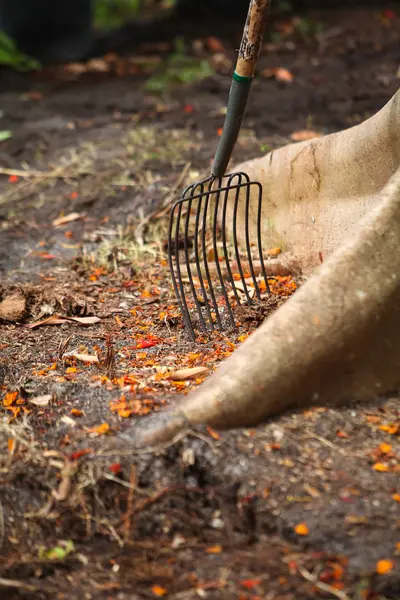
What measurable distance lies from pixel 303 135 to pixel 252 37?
232 centimetres

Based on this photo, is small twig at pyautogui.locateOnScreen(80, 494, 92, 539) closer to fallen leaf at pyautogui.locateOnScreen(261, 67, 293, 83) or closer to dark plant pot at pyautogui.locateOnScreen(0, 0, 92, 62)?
fallen leaf at pyautogui.locateOnScreen(261, 67, 293, 83)

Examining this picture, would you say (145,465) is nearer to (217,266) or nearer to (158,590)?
(158,590)

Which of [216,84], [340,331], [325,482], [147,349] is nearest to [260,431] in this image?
[325,482]

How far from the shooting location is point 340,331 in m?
2.71

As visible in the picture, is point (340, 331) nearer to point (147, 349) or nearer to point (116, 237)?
point (147, 349)

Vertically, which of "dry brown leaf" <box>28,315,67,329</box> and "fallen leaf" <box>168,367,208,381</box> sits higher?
"dry brown leaf" <box>28,315,67,329</box>

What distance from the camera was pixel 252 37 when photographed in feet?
11.5

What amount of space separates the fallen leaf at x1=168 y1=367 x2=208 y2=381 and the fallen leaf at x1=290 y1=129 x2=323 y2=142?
123 inches

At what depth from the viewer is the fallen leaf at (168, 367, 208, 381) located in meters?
3.02

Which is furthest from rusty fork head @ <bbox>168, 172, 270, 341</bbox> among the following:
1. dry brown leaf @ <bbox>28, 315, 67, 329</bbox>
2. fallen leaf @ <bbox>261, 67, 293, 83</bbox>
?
fallen leaf @ <bbox>261, 67, 293, 83</bbox>

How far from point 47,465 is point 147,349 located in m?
0.96

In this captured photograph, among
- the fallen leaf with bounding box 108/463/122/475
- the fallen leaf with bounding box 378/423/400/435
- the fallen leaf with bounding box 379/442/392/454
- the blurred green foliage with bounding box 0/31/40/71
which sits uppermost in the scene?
the blurred green foliage with bounding box 0/31/40/71

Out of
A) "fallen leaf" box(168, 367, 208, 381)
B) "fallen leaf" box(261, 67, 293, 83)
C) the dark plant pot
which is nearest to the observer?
"fallen leaf" box(168, 367, 208, 381)

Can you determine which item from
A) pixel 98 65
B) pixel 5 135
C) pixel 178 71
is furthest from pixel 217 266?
pixel 98 65
